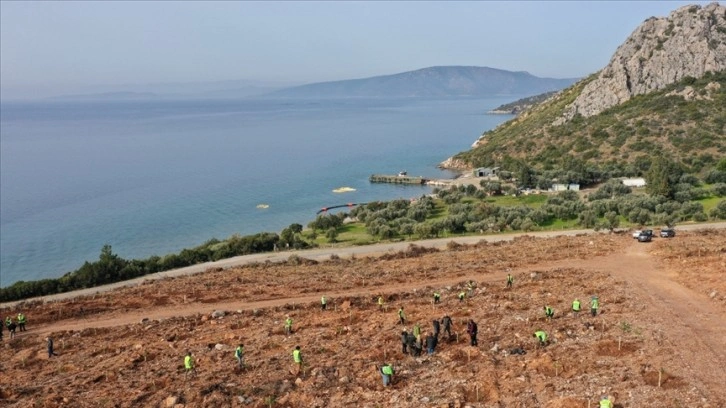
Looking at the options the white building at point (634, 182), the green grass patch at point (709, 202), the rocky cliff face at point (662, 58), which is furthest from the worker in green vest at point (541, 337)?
the rocky cliff face at point (662, 58)

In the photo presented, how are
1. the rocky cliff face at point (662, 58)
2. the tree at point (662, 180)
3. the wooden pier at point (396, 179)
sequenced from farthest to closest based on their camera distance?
the rocky cliff face at point (662, 58), the wooden pier at point (396, 179), the tree at point (662, 180)

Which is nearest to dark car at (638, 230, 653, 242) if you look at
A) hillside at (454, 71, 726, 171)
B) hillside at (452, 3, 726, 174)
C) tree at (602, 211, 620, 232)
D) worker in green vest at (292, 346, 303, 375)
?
tree at (602, 211, 620, 232)

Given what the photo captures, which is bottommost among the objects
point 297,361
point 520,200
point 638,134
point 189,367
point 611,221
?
point 520,200

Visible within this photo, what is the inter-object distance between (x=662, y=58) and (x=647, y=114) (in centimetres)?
2010

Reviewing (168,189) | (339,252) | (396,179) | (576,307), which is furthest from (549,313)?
(168,189)

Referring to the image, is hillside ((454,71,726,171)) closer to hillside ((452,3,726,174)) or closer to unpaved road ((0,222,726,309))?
hillside ((452,3,726,174))

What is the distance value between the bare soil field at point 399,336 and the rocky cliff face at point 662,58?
85403mm

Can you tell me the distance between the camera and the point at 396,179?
10619 cm

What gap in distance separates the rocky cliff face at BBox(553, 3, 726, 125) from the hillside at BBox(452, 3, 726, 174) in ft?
0.57

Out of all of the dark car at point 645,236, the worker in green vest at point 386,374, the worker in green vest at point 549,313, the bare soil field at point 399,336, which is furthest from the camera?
the dark car at point 645,236

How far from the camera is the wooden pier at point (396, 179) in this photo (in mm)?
104075

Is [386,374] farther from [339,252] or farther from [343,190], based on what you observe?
[343,190]

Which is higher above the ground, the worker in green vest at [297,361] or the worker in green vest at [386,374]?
the worker in green vest at [386,374]

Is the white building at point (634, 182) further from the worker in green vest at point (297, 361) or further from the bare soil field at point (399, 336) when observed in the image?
the worker in green vest at point (297, 361)
